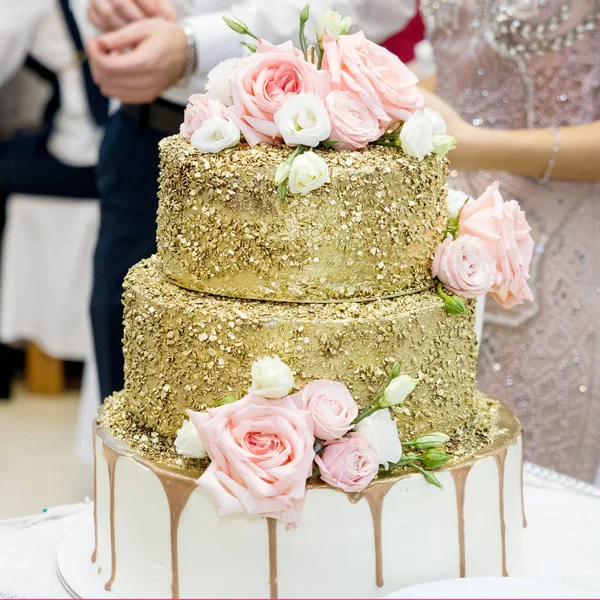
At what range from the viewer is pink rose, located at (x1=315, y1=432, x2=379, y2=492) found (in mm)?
1135

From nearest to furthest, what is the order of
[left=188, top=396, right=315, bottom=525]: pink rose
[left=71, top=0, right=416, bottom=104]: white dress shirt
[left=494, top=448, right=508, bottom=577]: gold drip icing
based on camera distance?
[left=188, top=396, right=315, bottom=525]: pink rose < [left=494, top=448, right=508, bottom=577]: gold drip icing < [left=71, top=0, right=416, bottom=104]: white dress shirt

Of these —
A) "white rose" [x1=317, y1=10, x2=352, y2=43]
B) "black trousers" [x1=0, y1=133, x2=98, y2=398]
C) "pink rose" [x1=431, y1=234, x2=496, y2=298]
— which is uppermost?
"white rose" [x1=317, y1=10, x2=352, y2=43]

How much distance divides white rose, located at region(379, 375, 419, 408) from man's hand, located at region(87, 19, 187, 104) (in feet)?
3.63

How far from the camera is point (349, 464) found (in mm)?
1133

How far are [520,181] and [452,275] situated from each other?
86cm

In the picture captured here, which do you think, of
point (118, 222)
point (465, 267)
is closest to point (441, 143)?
point (465, 267)

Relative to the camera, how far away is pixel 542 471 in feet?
6.15

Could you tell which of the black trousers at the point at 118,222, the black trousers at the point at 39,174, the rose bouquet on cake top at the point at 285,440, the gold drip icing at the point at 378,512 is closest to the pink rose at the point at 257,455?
the rose bouquet on cake top at the point at 285,440

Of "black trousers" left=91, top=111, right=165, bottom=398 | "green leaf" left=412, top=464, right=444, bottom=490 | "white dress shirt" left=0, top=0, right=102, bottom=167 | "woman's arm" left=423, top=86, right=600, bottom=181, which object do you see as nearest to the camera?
"green leaf" left=412, top=464, right=444, bottom=490

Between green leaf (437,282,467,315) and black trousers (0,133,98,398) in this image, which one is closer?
green leaf (437,282,467,315)

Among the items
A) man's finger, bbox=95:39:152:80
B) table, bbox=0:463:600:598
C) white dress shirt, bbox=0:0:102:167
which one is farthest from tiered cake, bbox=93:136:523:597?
white dress shirt, bbox=0:0:102:167

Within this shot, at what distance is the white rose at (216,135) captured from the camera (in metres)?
1.21

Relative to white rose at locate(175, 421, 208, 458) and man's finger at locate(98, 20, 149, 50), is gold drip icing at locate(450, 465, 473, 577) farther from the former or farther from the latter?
man's finger at locate(98, 20, 149, 50)

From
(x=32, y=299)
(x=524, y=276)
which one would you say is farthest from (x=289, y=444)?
(x=32, y=299)
